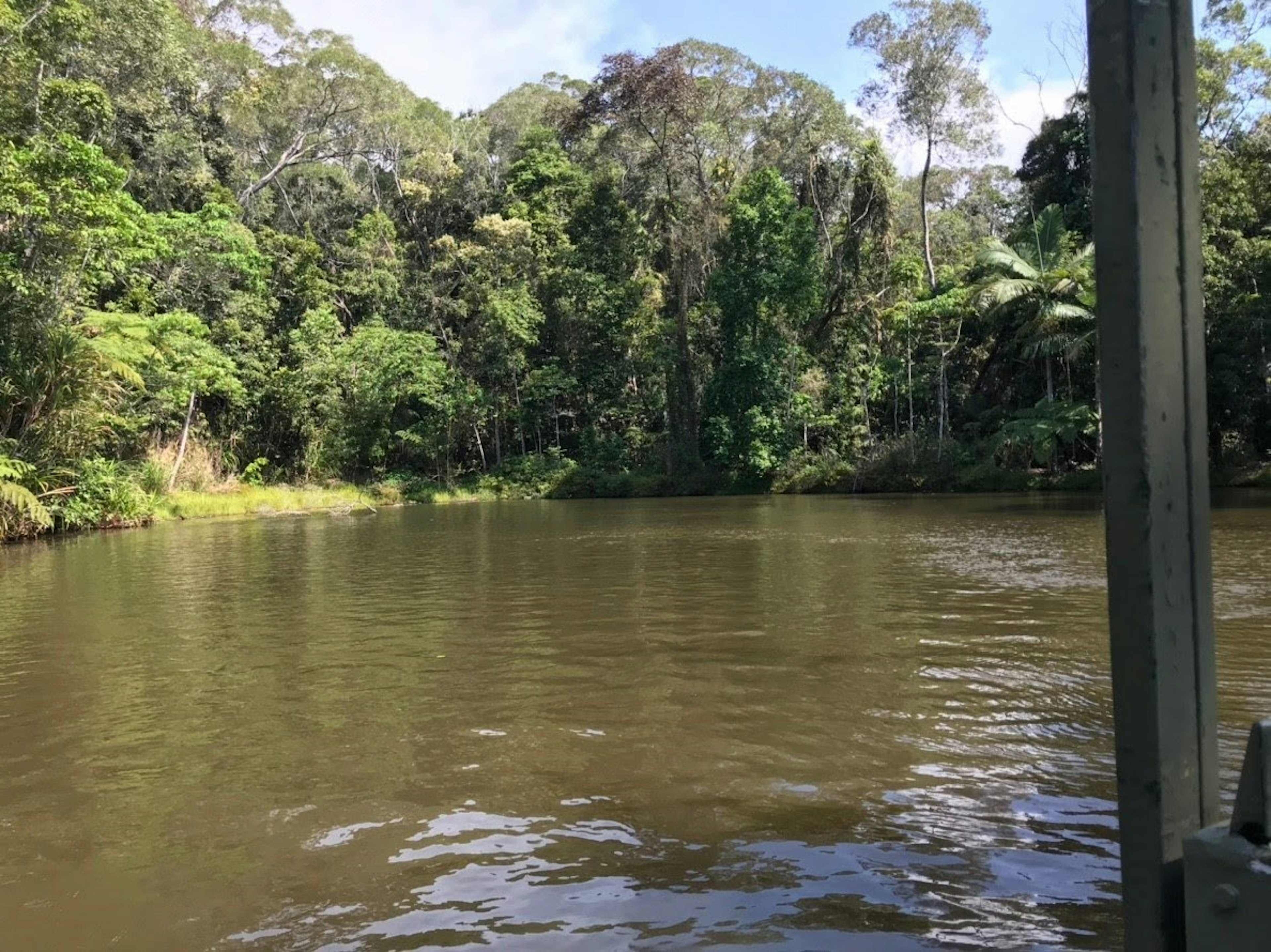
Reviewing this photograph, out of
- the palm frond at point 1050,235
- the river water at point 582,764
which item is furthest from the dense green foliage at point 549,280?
the river water at point 582,764

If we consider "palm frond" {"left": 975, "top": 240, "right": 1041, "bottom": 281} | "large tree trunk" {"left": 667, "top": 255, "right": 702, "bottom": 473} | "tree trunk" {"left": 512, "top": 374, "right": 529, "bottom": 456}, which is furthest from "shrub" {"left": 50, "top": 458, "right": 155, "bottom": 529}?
"palm frond" {"left": 975, "top": 240, "right": 1041, "bottom": 281}

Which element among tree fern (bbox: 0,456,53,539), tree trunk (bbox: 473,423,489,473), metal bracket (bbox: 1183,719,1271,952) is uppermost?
tree trunk (bbox: 473,423,489,473)

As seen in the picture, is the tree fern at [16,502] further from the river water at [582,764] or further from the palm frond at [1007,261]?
the palm frond at [1007,261]

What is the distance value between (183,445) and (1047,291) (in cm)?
2289

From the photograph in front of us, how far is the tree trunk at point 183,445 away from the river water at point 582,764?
1597cm

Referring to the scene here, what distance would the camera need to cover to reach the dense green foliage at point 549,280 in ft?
61.8

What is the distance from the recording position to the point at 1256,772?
131cm

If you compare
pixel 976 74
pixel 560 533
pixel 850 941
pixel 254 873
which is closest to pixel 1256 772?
pixel 850 941

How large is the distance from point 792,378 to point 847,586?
19193mm

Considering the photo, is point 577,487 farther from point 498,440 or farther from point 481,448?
point 481,448

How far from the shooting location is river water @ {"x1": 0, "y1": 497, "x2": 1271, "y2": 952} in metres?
2.83

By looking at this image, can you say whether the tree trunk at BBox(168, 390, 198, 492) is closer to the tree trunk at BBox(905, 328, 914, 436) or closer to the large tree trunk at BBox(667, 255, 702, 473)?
the large tree trunk at BBox(667, 255, 702, 473)

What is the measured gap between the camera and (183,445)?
24.9 m

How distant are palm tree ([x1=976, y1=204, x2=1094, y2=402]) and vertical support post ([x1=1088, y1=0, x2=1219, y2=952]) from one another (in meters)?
21.9
